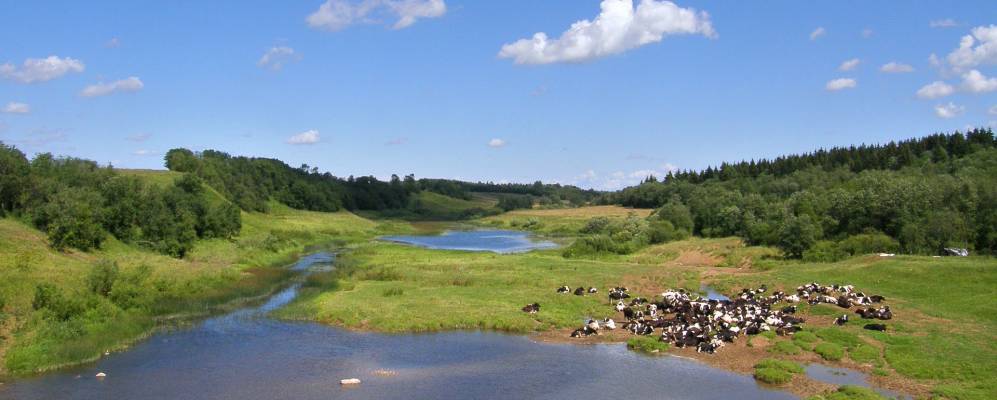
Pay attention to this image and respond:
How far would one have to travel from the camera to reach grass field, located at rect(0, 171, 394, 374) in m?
30.6

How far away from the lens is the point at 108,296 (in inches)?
1551

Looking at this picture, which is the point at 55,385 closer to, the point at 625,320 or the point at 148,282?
the point at 148,282

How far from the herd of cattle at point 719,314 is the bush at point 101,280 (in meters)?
23.9

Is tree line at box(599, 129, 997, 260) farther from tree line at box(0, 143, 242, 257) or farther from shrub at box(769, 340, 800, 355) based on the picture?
tree line at box(0, 143, 242, 257)

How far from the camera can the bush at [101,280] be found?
130 ft

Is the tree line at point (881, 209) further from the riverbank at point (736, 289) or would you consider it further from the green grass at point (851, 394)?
the green grass at point (851, 394)

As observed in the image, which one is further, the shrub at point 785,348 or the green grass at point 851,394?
the shrub at point 785,348

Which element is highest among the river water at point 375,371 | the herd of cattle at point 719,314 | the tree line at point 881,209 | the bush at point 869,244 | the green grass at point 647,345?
the tree line at point 881,209

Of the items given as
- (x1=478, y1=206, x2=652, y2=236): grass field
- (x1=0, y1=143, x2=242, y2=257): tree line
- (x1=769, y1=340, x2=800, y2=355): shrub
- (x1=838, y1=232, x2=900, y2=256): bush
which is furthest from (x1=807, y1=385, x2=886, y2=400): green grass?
(x1=478, y1=206, x2=652, y2=236): grass field

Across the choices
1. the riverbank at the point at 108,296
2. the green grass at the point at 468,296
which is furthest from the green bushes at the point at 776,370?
the riverbank at the point at 108,296

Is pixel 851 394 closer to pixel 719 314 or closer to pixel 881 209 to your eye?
pixel 719 314

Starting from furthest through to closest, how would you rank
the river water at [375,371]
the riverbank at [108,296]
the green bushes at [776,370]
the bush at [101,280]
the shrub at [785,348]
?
the bush at [101,280]
the shrub at [785,348]
the riverbank at [108,296]
the green bushes at [776,370]
the river water at [375,371]

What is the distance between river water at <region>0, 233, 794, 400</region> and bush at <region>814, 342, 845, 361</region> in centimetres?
480

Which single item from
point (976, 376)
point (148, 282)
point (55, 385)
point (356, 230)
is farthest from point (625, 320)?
point (356, 230)
